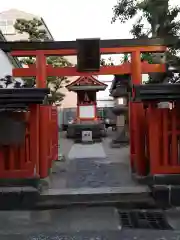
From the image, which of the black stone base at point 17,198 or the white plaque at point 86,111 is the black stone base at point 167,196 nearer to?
the black stone base at point 17,198

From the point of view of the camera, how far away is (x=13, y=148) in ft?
25.5

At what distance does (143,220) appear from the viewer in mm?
6676

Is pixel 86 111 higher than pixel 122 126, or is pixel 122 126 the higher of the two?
pixel 86 111

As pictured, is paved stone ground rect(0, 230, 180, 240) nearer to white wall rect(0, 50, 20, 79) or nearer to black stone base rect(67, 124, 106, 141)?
white wall rect(0, 50, 20, 79)

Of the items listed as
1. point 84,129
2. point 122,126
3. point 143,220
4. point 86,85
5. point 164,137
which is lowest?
point 143,220

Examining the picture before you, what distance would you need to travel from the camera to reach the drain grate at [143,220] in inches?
247

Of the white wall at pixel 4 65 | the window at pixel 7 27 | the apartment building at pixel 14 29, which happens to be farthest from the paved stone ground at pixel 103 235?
the window at pixel 7 27

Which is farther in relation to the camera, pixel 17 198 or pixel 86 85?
pixel 86 85

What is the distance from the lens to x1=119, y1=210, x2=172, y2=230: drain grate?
6266 mm

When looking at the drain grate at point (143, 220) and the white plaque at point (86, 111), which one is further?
the white plaque at point (86, 111)

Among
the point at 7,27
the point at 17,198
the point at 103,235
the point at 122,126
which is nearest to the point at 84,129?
the point at 122,126

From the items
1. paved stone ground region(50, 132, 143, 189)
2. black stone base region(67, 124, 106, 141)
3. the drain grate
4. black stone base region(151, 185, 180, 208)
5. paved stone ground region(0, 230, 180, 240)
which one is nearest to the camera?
paved stone ground region(0, 230, 180, 240)

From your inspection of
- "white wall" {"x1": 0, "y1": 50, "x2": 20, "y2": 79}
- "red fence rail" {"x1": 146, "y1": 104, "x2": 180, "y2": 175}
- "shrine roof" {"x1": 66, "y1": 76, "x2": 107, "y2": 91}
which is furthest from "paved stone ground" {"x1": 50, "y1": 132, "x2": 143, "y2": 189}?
"shrine roof" {"x1": 66, "y1": 76, "x2": 107, "y2": 91}

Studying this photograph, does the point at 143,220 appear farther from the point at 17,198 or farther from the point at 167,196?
the point at 17,198
